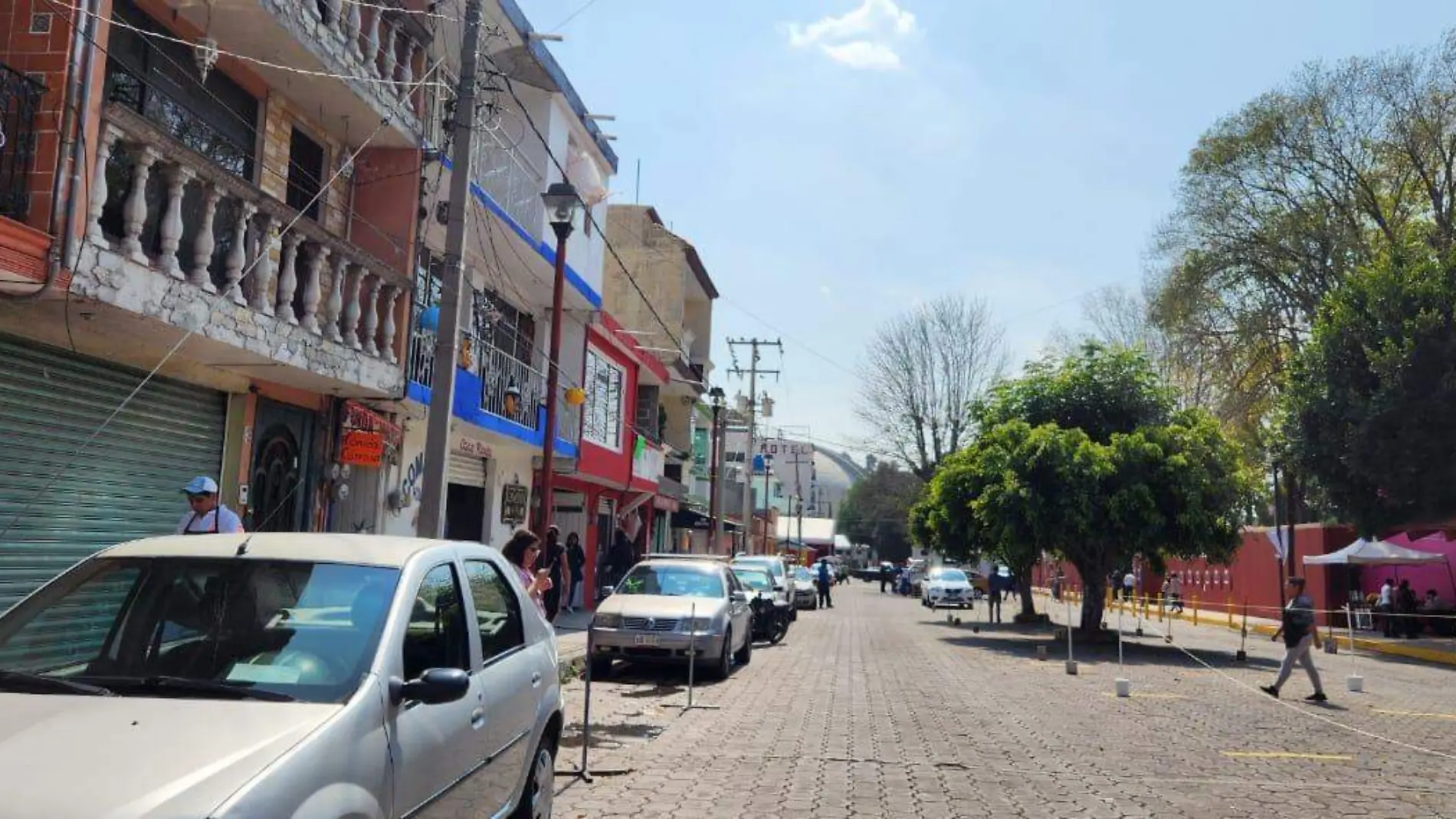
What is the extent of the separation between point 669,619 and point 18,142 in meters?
9.23

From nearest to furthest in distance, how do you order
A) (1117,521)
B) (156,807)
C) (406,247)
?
(156,807) → (406,247) → (1117,521)

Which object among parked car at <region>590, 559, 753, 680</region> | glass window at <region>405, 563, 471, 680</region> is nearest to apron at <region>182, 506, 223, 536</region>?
glass window at <region>405, 563, 471, 680</region>

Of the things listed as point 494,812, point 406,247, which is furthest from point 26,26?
point 494,812

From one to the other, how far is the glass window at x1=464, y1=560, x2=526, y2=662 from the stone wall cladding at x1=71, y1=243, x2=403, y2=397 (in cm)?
426

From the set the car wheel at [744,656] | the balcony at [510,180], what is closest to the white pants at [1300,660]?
the car wheel at [744,656]

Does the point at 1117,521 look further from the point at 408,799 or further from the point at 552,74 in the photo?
the point at 408,799

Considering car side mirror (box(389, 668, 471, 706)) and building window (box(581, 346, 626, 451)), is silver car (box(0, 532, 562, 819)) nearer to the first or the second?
car side mirror (box(389, 668, 471, 706))

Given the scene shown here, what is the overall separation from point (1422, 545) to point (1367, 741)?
2608cm

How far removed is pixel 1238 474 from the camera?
22578 millimetres

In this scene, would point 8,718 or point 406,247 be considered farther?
point 406,247

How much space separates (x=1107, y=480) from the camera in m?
22.4

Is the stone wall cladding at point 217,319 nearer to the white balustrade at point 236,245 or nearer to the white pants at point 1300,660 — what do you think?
the white balustrade at point 236,245

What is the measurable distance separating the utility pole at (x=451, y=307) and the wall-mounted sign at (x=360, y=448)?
3.06m

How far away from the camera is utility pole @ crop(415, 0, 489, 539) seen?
404 inches
